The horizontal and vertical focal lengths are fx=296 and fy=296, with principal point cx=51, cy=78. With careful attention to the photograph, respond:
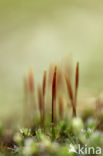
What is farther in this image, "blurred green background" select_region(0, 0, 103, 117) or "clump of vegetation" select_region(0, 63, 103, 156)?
"blurred green background" select_region(0, 0, 103, 117)

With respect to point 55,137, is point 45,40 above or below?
above

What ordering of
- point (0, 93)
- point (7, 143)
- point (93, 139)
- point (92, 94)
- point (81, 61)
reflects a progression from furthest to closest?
point (81, 61) < point (0, 93) < point (92, 94) < point (7, 143) < point (93, 139)

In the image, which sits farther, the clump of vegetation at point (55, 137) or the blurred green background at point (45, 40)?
the blurred green background at point (45, 40)

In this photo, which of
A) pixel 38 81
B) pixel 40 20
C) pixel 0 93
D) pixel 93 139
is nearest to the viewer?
pixel 93 139

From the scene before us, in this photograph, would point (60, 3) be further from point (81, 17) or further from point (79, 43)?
point (79, 43)

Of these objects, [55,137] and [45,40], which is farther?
[45,40]

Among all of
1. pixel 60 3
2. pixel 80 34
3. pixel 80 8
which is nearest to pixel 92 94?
pixel 80 34

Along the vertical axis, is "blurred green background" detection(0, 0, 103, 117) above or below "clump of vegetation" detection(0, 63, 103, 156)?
above

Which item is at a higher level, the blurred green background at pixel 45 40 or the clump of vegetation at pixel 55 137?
the blurred green background at pixel 45 40
